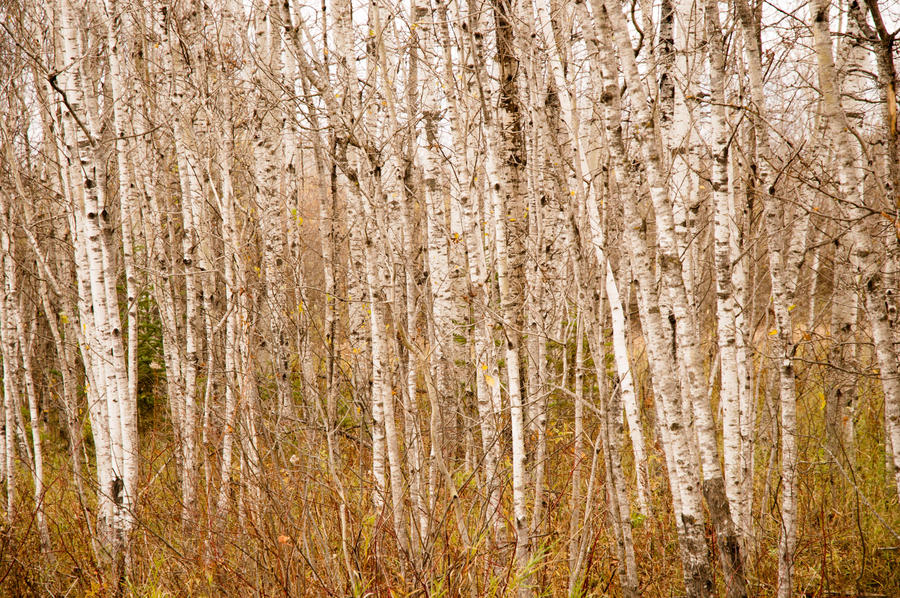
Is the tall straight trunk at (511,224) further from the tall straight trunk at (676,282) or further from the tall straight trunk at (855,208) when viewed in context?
the tall straight trunk at (855,208)

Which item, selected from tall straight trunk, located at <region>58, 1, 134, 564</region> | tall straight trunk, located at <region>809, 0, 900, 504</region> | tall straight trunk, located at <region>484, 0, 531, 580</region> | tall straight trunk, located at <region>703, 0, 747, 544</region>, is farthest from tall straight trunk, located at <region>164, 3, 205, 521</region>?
tall straight trunk, located at <region>809, 0, 900, 504</region>

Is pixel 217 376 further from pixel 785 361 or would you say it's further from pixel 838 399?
pixel 838 399

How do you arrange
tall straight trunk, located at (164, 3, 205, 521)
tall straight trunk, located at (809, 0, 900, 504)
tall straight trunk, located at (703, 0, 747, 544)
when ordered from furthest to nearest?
tall straight trunk, located at (164, 3, 205, 521), tall straight trunk, located at (703, 0, 747, 544), tall straight trunk, located at (809, 0, 900, 504)

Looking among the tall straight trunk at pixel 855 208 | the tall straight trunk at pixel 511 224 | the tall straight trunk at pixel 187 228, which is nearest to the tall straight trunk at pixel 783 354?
Answer: the tall straight trunk at pixel 855 208

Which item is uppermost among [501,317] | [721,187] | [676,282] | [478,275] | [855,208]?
[721,187]

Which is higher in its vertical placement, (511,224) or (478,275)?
(511,224)

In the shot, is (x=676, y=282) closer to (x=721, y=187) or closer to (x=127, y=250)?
(x=721, y=187)

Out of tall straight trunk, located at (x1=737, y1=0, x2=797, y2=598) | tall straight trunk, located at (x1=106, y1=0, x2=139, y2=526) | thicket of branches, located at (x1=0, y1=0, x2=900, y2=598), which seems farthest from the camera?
tall straight trunk, located at (x1=106, y1=0, x2=139, y2=526)

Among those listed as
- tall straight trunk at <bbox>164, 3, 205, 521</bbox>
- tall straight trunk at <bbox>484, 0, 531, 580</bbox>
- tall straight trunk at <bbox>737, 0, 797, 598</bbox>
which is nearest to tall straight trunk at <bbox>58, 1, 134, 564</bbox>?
tall straight trunk at <bbox>164, 3, 205, 521</bbox>

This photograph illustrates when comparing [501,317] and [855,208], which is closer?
[855,208]

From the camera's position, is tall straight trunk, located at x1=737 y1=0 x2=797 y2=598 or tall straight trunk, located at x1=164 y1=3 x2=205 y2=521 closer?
tall straight trunk, located at x1=737 y1=0 x2=797 y2=598

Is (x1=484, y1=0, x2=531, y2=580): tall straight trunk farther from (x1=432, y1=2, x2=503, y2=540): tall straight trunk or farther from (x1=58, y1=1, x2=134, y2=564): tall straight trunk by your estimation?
(x1=58, y1=1, x2=134, y2=564): tall straight trunk

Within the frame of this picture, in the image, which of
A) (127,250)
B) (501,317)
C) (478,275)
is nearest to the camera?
(501,317)

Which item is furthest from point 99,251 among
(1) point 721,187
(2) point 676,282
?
(1) point 721,187
